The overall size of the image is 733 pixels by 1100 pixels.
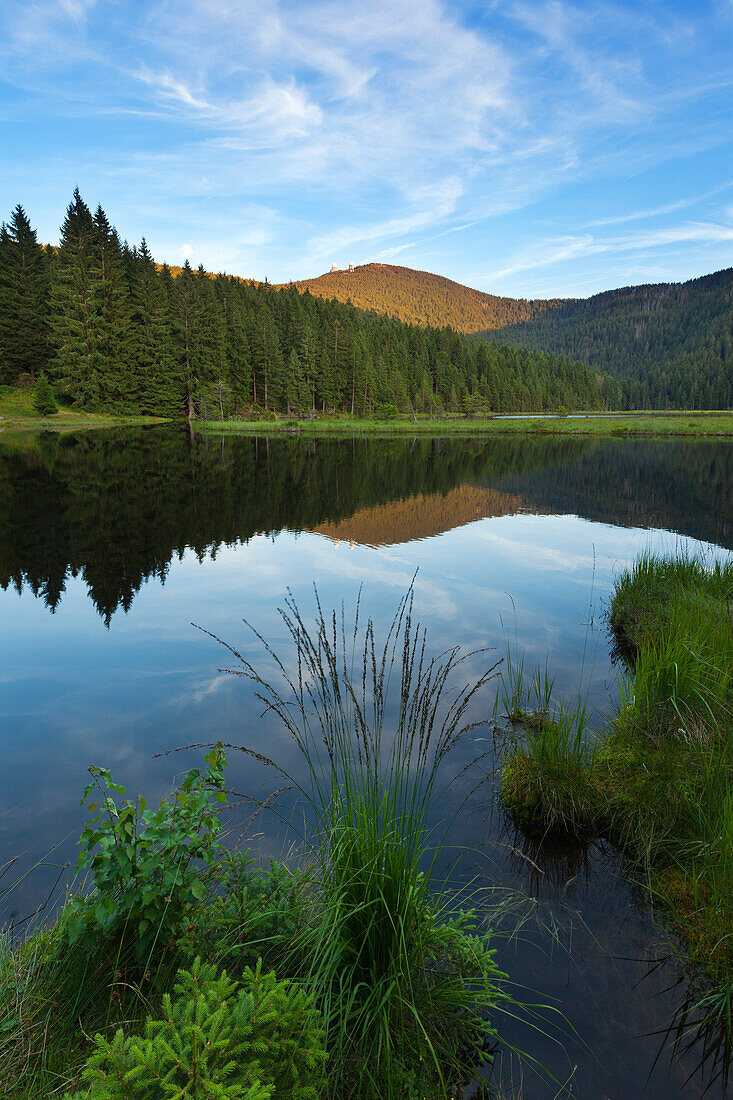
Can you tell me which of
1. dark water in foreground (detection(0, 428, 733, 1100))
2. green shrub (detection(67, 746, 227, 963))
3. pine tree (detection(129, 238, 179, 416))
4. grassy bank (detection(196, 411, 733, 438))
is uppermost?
pine tree (detection(129, 238, 179, 416))

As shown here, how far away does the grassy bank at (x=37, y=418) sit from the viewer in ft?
161

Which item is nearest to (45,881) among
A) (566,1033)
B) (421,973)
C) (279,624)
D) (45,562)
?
(421,973)

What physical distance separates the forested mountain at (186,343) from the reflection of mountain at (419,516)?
48811 millimetres

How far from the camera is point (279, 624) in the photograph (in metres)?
9.57

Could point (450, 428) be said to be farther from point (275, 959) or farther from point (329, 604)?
point (275, 959)

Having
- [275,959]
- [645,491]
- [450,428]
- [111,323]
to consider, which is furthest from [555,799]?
[450,428]

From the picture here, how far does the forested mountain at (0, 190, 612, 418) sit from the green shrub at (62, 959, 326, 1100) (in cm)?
6486

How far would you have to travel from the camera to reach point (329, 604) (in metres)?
10.2

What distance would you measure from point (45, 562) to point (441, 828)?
434 inches

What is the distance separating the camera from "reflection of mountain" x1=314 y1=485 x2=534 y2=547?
17047 millimetres

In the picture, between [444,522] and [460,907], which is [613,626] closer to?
[460,907]

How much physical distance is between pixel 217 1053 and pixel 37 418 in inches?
2393

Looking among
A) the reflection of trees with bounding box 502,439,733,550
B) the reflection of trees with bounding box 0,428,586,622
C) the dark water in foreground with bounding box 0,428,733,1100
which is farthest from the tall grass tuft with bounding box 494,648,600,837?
the reflection of trees with bounding box 502,439,733,550

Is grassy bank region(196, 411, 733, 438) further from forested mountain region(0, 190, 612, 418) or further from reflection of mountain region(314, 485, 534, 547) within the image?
reflection of mountain region(314, 485, 534, 547)
